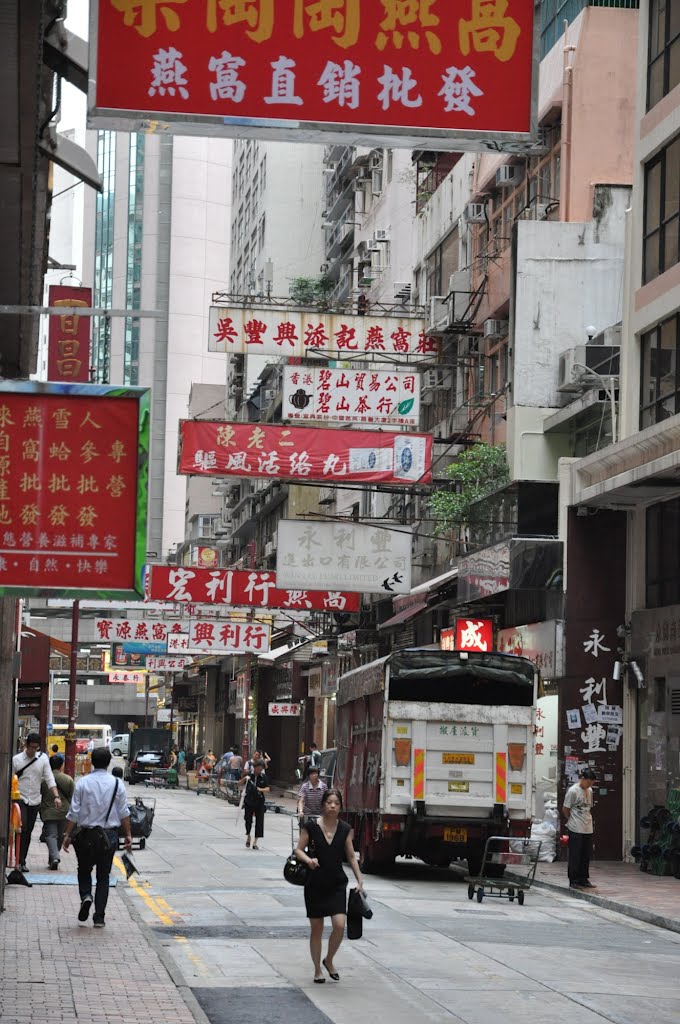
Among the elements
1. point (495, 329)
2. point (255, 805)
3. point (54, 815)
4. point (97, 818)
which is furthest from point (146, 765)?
point (97, 818)

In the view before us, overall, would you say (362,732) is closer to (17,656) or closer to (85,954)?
(17,656)

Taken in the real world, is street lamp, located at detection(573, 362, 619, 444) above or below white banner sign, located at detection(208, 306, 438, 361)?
below

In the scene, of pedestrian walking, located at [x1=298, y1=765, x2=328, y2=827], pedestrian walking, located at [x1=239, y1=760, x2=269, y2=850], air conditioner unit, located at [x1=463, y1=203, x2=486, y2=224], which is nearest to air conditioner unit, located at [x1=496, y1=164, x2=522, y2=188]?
air conditioner unit, located at [x1=463, y1=203, x2=486, y2=224]

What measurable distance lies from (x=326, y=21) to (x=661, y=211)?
70.3 feet

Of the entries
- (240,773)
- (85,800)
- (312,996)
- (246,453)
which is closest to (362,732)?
(246,453)

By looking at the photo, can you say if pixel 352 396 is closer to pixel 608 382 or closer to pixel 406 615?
pixel 608 382

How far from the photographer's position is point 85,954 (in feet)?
46.9

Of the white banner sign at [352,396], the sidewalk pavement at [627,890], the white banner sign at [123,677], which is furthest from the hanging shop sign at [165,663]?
the sidewalk pavement at [627,890]

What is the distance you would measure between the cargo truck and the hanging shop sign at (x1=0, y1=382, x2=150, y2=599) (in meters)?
15.6

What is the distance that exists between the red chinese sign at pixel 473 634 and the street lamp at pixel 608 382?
525 centimetres

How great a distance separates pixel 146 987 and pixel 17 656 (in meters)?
6.53

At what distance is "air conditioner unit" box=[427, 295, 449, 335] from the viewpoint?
43.2 meters

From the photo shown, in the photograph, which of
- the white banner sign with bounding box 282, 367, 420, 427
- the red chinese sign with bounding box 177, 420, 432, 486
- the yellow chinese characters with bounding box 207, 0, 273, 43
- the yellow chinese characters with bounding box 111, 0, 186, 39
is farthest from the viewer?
the white banner sign with bounding box 282, 367, 420, 427

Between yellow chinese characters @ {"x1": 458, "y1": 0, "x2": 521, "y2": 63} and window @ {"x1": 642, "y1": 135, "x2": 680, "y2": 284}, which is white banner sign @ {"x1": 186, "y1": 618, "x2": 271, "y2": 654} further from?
yellow chinese characters @ {"x1": 458, "y1": 0, "x2": 521, "y2": 63}
